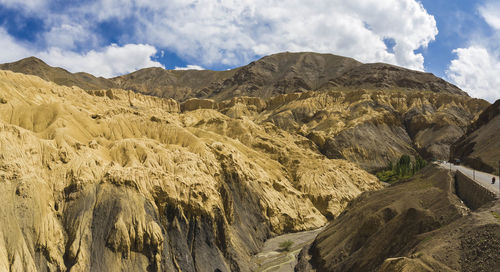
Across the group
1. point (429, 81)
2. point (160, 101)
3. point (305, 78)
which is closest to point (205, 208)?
point (160, 101)

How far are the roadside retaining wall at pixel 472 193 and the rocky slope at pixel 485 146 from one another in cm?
1143

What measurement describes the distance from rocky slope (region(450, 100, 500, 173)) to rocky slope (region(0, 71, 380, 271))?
20.0 m

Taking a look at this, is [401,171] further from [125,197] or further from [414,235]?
[125,197]

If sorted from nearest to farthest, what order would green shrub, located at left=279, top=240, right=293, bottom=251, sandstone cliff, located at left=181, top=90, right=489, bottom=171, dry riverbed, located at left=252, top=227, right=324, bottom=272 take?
dry riverbed, located at left=252, top=227, right=324, bottom=272 < green shrub, located at left=279, top=240, right=293, bottom=251 < sandstone cliff, located at left=181, top=90, right=489, bottom=171

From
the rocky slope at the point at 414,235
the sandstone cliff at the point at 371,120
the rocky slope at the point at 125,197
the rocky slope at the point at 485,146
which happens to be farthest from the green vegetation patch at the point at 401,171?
A: the rocky slope at the point at 414,235

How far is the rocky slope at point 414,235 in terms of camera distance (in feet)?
65.1

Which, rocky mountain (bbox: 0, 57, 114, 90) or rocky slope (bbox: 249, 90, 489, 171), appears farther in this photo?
rocky mountain (bbox: 0, 57, 114, 90)

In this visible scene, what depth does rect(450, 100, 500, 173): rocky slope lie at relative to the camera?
44.7m

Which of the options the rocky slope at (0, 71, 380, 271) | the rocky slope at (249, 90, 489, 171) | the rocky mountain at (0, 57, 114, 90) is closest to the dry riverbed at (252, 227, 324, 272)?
the rocky slope at (0, 71, 380, 271)

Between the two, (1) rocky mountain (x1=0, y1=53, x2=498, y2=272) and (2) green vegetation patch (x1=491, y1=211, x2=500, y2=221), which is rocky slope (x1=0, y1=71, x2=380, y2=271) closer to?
(1) rocky mountain (x1=0, y1=53, x2=498, y2=272)

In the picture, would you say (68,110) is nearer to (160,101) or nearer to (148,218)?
(148,218)

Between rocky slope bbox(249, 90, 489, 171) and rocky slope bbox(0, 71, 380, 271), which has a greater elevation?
rocky slope bbox(249, 90, 489, 171)

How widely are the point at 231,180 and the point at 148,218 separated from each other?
51.5 ft

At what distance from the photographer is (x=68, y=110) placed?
43750 millimetres
